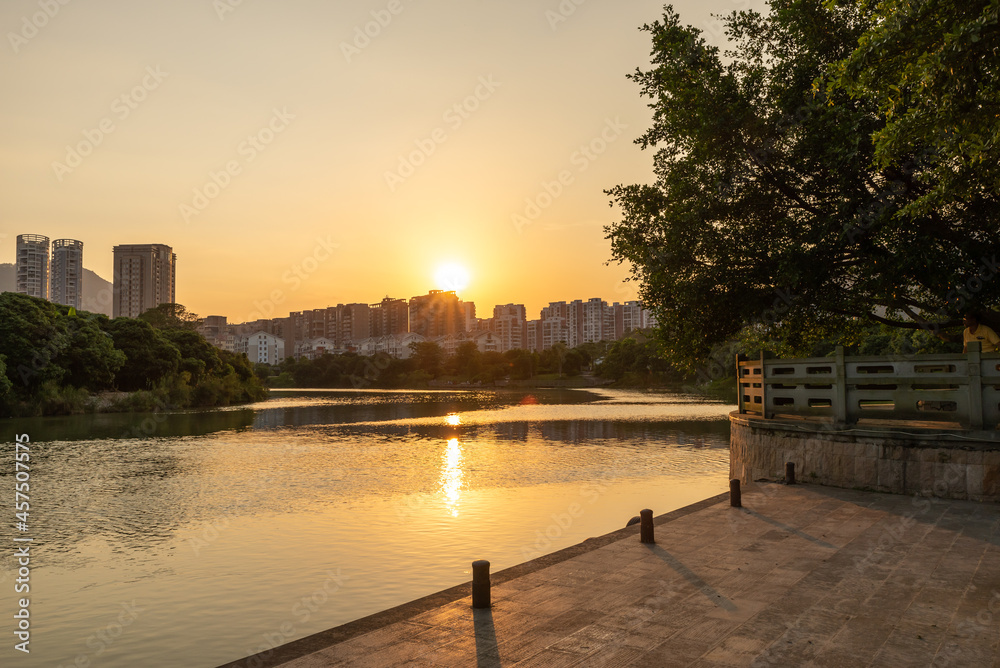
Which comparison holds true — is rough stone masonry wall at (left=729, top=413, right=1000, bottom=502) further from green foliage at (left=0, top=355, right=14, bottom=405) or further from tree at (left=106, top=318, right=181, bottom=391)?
tree at (left=106, top=318, right=181, bottom=391)

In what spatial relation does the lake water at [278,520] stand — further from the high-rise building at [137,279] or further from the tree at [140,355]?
the high-rise building at [137,279]

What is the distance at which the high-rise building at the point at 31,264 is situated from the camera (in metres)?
156

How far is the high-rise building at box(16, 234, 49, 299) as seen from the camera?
15562 centimetres

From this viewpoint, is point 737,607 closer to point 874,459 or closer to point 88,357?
point 874,459

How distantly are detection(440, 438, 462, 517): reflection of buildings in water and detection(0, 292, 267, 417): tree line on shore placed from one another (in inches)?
1358

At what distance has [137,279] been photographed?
609 ft

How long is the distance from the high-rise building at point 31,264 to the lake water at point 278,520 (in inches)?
5930

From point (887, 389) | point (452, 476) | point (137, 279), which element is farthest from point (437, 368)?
point (887, 389)

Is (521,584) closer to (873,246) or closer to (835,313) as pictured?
(873,246)

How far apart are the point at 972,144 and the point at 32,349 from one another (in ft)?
184

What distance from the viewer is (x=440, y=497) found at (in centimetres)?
1816

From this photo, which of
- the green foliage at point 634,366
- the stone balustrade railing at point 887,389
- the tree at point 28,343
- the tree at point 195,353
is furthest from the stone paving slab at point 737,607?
the green foliage at point 634,366

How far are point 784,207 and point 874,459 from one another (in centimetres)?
606

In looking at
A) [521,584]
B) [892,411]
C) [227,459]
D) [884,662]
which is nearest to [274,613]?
[521,584]
